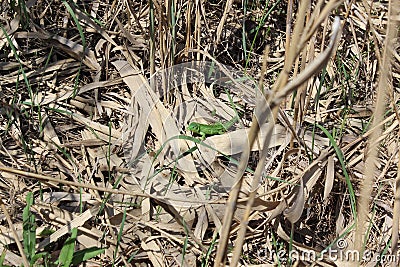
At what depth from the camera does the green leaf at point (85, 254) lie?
120cm

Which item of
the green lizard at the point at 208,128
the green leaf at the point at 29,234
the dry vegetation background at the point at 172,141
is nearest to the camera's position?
the green leaf at the point at 29,234

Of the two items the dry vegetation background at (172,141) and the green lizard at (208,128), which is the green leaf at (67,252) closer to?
the dry vegetation background at (172,141)

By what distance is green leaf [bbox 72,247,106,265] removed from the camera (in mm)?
1200

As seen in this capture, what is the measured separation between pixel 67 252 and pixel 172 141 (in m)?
→ 0.47

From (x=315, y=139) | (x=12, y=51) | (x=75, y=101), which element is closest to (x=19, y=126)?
(x=75, y=101)

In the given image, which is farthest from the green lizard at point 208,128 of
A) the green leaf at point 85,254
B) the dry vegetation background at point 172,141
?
the green leaf at point 85,254

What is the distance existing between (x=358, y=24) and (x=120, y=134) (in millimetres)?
810

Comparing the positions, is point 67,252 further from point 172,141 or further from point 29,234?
point 172,141

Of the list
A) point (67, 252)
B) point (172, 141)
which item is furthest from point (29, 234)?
point (172, 141)

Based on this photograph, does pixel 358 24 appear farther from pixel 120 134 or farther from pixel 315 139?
pixel 120 134

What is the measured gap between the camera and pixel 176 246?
4.24 feet

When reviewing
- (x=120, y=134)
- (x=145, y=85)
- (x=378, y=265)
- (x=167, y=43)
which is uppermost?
(x=167, y=43)

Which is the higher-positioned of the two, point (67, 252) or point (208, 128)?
point (208, 128)

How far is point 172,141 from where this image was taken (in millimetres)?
1527
